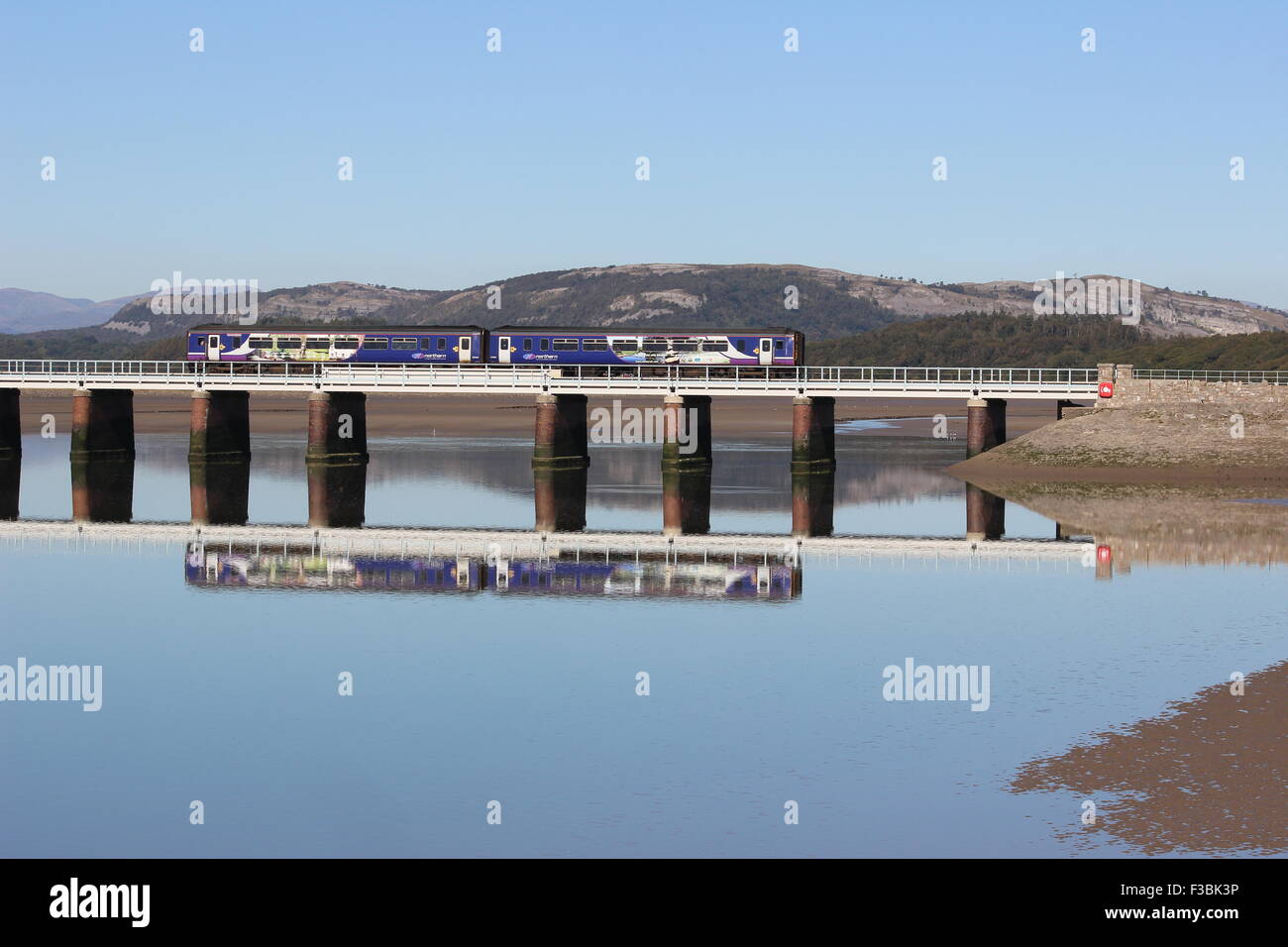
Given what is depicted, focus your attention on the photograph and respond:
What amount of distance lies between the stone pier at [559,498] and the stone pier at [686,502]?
3462 millimetres

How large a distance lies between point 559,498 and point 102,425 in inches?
1276

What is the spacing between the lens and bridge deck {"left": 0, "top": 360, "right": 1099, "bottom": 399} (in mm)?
77188

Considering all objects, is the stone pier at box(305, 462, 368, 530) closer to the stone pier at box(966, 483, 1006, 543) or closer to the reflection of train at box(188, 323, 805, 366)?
the reflection of train at box(188, 323, 805, 366)

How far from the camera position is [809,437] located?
79.7m

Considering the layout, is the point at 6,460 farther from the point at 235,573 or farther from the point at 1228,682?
the point at 1228,682

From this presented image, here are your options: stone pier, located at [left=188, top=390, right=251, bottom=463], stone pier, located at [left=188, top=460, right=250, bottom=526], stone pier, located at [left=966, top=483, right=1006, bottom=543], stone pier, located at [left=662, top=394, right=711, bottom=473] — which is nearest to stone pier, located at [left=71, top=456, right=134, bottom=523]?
stone pier, located at [left=188, top=460, right=250, bottom=526]

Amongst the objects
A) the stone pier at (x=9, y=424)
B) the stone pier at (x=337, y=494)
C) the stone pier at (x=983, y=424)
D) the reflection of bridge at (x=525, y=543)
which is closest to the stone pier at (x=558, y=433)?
the stone pier at (x=337, y=494)

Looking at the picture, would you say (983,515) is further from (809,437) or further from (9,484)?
(9,484)

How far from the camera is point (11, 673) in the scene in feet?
98.1

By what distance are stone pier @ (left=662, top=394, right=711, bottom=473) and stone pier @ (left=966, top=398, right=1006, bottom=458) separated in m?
13.6

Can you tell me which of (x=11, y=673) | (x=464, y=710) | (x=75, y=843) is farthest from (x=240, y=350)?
(x=75, y=843)

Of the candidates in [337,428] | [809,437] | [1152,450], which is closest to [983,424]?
[1152,450]

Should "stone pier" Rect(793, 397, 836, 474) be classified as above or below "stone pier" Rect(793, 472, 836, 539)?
above
